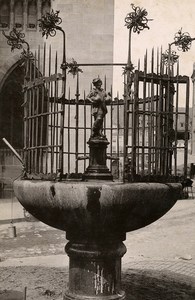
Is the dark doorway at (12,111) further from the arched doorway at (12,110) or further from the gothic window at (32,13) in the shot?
the gothic window at (32,13)

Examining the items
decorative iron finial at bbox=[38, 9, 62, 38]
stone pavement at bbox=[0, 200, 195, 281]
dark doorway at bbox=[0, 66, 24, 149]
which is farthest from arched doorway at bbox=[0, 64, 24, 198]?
decorative iron finial at bbox=[38, 9, 62, 38]

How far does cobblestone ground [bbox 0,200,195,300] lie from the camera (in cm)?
603

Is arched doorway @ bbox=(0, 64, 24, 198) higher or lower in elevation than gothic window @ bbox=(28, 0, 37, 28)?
lower

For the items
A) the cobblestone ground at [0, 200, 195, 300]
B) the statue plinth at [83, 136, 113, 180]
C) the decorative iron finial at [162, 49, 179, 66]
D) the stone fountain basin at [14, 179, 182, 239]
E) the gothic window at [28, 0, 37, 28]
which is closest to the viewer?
the stone fountain basin at [14, 179, 182, 239]

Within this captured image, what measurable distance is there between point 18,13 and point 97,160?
60.2 ft

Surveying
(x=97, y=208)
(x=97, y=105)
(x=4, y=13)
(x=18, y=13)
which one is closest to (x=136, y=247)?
(x=97, y=105)

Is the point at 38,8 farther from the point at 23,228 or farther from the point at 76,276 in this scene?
the point at 76,276

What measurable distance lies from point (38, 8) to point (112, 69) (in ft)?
14.0

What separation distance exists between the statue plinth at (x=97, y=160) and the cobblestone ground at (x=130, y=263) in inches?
60.4

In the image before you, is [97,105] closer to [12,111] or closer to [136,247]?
[136,247]

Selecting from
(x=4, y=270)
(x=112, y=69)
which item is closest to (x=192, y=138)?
(x=112, y=69)

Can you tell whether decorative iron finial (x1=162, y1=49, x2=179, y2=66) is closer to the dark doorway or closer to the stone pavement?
the stone pavement

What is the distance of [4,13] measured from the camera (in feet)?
72.6

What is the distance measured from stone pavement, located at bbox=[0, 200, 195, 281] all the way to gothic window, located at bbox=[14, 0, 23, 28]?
38.4 ft
